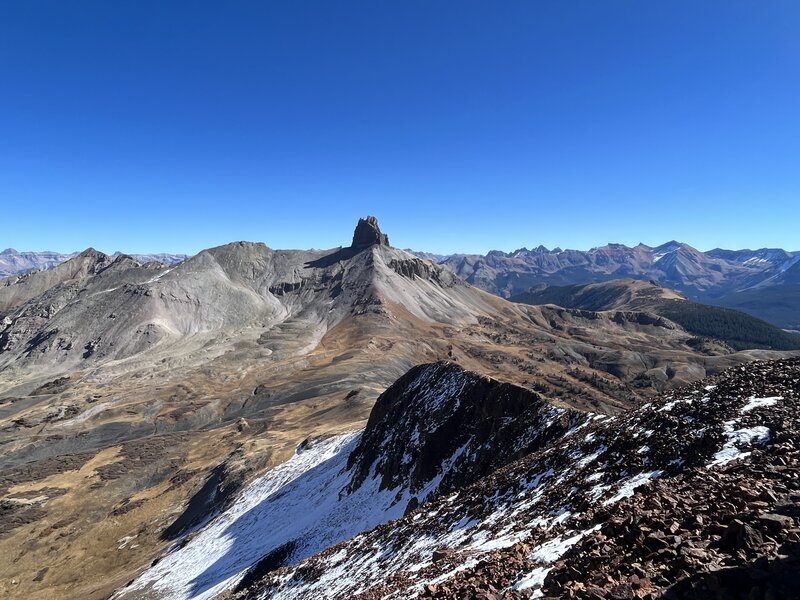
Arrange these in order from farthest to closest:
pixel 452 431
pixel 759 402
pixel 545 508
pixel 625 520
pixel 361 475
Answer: pixel 361 475
pixel 452 431
pixel 759 402
pixel 545 508
pixel 625 520

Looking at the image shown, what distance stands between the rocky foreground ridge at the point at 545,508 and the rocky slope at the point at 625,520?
0.05m

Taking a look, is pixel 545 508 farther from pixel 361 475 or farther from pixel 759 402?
pixel 361 475

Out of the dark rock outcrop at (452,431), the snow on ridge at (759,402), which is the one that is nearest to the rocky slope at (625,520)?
the snow on ridge at (759,402)

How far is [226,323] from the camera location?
191875 millimetres

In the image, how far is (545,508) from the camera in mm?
17250

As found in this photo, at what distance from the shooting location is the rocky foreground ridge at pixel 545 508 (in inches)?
325

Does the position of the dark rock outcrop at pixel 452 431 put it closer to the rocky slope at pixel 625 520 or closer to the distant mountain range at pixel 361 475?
the distant mountain range at pixel 361 475

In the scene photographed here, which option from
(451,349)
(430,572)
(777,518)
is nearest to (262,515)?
(430,572)

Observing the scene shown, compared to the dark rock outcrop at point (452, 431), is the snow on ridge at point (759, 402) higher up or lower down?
higher up

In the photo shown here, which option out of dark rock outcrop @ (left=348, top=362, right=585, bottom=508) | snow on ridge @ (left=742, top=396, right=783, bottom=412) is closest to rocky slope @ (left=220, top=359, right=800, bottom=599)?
snow on ridge @ (left=742, top=396, right=783, bottom=412)

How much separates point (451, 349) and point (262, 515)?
12369 centimetres

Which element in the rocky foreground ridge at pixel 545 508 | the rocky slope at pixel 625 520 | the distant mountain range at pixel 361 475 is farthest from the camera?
the distant mountain range at pixel 361 475

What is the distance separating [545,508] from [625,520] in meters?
7.15

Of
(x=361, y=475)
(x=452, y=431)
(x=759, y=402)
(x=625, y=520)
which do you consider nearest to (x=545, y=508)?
(x=625, y=520)
